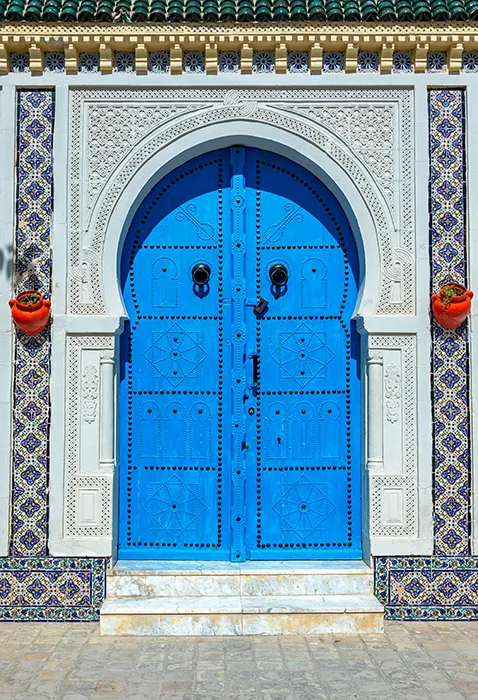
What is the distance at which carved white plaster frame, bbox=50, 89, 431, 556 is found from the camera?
4.93m

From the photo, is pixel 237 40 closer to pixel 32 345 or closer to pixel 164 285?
pixel 164 285

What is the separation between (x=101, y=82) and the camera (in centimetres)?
504

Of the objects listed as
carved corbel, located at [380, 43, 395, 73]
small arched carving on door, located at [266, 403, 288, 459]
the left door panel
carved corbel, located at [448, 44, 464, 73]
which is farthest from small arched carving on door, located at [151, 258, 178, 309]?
carved corbel, located at [448, 44, 464, 73]

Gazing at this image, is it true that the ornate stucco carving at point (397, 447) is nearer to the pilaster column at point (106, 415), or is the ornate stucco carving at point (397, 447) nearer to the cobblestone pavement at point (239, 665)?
the cobblestone pavement at point (239, 665)

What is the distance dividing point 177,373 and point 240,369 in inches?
17.2

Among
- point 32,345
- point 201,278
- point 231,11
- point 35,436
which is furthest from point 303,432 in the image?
point 231,11

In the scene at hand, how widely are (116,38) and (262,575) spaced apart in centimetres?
364

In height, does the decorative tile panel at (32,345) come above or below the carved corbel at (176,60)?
below

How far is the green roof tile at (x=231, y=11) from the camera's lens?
16.0 feet

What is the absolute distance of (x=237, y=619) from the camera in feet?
14.8

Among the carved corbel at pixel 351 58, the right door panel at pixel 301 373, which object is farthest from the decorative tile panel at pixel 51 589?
the carved corbel at pixel 351 58

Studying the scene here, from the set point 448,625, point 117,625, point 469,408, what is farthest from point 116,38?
point 448,625

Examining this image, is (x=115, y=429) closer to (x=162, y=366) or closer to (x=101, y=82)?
(x=162, y=366)

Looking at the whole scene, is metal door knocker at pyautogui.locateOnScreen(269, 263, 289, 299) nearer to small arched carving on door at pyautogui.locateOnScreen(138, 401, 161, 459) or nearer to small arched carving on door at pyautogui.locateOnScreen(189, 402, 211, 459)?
small arched carving on door at pyautogui.locateOnScreen(189, 402, 211, 459)
